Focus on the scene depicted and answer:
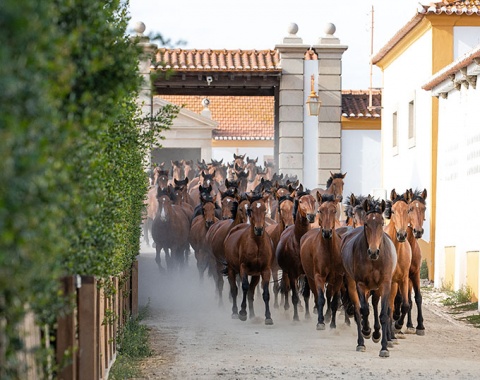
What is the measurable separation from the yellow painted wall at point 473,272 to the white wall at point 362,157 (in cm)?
1472

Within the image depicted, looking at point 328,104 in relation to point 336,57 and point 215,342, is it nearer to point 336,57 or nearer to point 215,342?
point 336,57

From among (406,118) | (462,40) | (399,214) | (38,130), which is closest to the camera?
(38,130)

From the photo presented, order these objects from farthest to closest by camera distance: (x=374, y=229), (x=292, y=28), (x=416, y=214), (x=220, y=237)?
(x=292, y=28) < (x=220, y=237) < (x=416, y=214) < (x=374, y=229)

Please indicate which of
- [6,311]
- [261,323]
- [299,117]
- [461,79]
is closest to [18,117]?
[6,311]

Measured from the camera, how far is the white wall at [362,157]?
3569 cm

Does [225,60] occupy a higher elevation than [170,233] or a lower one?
higher

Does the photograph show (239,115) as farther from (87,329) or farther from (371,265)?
(87,329)

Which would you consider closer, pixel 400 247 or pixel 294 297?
pixel 400 247

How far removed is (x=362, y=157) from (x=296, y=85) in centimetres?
352

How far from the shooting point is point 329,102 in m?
35.0

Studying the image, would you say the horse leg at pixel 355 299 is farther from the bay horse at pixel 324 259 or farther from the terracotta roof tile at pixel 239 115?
the terracotta roof tile at pixel 239 115

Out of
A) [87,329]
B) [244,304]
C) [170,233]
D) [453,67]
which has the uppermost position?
[453,67]

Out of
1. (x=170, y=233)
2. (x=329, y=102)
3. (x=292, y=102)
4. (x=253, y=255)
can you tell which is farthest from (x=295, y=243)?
(x=329, y=102)

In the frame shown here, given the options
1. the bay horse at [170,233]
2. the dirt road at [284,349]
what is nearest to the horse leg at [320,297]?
the dirt road at [284,349]
